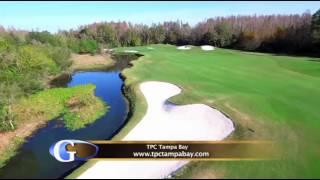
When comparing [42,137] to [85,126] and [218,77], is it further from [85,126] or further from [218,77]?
[218,77]

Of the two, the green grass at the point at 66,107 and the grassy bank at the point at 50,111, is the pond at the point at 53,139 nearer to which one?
the grassy bank at the point at 50,111

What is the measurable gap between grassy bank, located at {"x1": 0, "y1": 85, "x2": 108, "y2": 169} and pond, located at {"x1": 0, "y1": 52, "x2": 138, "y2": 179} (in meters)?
0.71

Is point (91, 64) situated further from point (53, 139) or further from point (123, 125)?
point (53, 139)

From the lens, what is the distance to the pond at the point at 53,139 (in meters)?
22.7

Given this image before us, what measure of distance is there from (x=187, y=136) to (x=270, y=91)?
42.6 ft

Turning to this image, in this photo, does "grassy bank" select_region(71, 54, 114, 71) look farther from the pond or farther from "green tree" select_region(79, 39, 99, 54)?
the pond

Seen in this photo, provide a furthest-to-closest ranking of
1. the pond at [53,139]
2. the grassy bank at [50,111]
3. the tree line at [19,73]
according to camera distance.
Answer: the tree line at [19,73] < the grassy bank at [50,111] < the pond at [53,139]

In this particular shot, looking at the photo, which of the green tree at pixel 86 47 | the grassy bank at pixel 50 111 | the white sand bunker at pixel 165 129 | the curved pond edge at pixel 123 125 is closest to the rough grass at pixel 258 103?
the curved pond edge at pixel 123 125

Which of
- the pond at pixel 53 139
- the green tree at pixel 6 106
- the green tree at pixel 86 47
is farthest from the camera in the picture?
the green tree at pixel 86 47

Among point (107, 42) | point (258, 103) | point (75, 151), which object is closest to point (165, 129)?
point (75, 151)

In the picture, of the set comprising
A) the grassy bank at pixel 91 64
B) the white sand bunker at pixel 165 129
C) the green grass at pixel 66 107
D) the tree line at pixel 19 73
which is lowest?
the grassy bank at pixel 91 64

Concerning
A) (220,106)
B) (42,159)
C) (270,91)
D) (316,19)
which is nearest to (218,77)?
(270,91)

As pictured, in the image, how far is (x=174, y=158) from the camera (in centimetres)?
2184

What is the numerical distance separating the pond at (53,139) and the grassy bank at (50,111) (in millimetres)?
710
